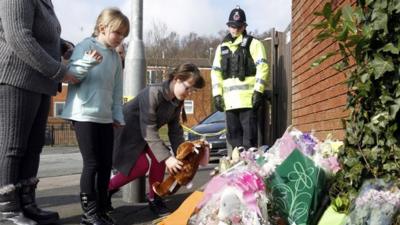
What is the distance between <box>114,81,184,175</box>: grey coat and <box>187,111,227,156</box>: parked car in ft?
25.7

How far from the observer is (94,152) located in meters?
4.01

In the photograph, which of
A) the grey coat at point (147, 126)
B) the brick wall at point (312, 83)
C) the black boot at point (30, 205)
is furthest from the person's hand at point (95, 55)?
the brick wall at point (312, 83)

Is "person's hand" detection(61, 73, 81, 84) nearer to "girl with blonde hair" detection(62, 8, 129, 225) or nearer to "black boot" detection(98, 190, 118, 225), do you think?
"girl with blonde hair" detection(62, 8, 129, 225)

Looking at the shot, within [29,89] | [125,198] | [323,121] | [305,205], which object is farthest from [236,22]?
[305,205]

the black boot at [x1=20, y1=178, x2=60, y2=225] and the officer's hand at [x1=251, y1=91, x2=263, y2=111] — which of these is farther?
the officer's hand at [x1=251, y1=91, x2=263, y2=111]

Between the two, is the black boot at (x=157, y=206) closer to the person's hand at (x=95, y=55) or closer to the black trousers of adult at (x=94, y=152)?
the black trousers of adult at (x=94, y=152)

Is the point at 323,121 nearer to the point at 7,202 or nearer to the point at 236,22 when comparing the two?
the point at 236,22

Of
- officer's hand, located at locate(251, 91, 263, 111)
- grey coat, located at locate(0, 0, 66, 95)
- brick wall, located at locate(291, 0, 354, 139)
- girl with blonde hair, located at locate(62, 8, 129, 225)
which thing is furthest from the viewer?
officer's hand, located at locate(251, 91, 263, 111)

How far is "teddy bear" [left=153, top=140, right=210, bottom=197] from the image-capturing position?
4.16m

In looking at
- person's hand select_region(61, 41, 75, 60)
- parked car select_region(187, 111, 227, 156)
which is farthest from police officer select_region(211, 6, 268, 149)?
parked car select_region(187, 111, 227, 156)

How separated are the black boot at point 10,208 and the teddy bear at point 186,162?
1075 millimetres

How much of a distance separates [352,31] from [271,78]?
6.12 meters

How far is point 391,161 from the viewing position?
2627 mm

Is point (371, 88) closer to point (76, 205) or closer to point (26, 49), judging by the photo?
point (26, 49)
